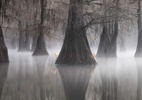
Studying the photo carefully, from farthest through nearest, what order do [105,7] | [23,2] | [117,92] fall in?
[23,2], [105,7], [117,92]

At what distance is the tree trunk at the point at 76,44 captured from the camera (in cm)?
1611

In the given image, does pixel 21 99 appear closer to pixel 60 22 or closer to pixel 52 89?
pixel 52 89

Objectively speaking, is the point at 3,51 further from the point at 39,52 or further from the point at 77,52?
the point at 39,52

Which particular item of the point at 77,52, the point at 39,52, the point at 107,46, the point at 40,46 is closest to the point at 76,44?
the point at 77,52

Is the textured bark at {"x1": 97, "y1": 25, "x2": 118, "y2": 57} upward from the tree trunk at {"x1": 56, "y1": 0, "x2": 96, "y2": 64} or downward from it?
downward

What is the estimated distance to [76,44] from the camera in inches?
637

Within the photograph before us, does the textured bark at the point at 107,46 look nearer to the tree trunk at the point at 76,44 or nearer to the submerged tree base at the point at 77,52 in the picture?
the tree trunk at the point at 76,44

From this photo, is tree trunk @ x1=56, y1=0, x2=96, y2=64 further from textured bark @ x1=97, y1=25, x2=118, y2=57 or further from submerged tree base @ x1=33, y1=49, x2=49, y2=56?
submerged tree base @ x1=33, y1=49, x2=49, y2=56

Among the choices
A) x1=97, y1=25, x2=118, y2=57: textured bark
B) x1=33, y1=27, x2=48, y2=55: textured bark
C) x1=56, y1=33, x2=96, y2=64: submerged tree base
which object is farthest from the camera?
x1=33, y1=27, x2=48, y2=55: textured bark

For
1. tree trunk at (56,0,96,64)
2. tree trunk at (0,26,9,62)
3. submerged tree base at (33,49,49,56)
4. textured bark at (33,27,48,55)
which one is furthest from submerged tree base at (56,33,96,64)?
submerged tree base at (33,49,49,56)

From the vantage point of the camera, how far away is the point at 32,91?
7.80m

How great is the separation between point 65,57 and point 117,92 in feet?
29.6

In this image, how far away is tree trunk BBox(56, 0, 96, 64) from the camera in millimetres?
16109

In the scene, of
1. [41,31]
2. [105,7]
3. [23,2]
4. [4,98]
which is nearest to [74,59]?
[105,7]
